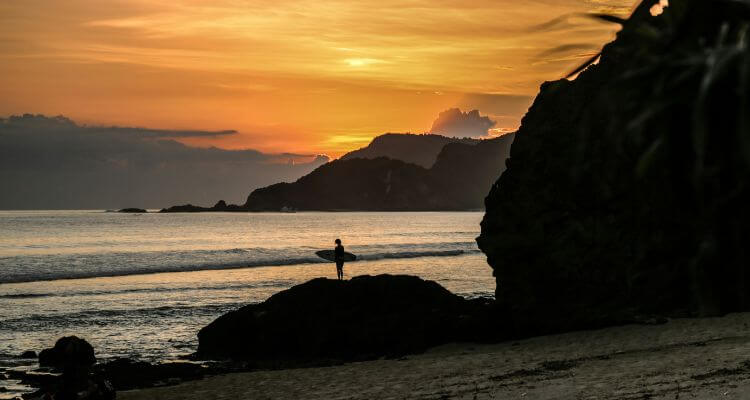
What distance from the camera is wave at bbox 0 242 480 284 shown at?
64875 millimetres

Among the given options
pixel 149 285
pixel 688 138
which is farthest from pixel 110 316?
pixel 688 138

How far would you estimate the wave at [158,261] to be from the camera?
2554 inches

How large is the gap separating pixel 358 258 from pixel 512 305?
53.4m

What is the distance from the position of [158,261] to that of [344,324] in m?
56.1

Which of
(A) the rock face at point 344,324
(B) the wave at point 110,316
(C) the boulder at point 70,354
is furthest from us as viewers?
(B) the wave at point 110,316

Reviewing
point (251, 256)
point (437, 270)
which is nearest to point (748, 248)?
point (437, 270)

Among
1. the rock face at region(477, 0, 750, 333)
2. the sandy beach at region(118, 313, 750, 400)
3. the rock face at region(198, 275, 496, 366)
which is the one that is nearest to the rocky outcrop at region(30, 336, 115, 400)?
the sandy beach at region(118, 313, 750, 400)

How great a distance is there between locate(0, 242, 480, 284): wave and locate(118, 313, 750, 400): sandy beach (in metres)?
45.4

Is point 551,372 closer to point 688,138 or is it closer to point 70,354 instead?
point 70,354

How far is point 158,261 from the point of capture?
77.1 meters

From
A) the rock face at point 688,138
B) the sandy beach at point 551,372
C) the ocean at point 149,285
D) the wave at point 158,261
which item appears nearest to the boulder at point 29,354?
the ocean at point 149,285

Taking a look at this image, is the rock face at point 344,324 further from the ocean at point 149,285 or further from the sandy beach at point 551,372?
the ocean at point 149,285

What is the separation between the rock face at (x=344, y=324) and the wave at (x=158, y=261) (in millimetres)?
39918

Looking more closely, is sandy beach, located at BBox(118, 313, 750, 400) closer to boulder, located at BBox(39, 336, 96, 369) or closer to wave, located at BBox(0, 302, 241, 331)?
boulder, located at BBox(39, 336, 96, 369)
